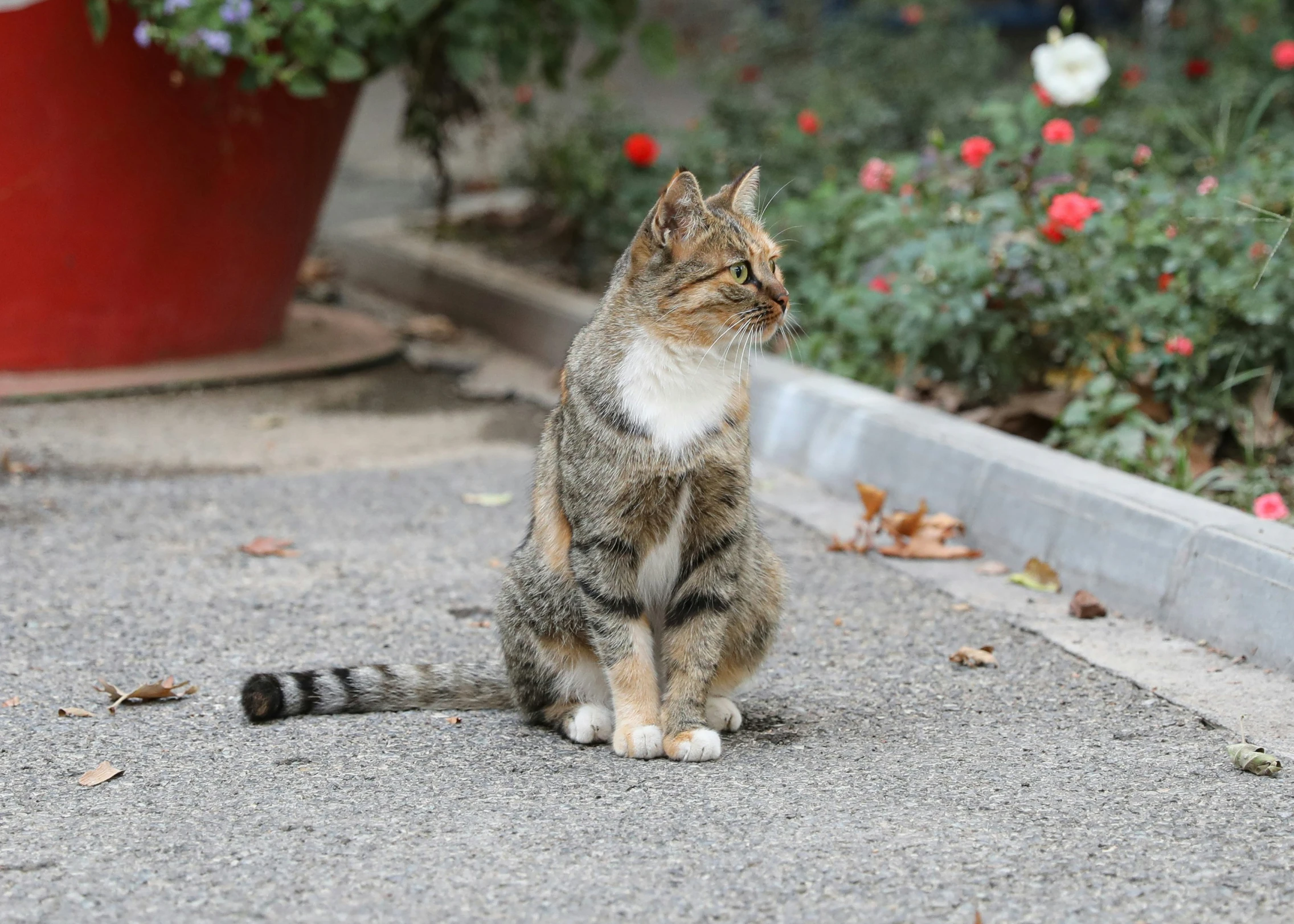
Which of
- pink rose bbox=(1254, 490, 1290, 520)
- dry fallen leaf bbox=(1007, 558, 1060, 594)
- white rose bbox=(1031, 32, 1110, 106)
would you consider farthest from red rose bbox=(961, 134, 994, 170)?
pink rose bbox=(1254, 490, 1290, 520)

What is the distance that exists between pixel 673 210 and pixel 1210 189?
2677 mm

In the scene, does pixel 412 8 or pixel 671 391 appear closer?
pixel 671 391

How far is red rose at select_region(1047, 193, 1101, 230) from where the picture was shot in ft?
16.0

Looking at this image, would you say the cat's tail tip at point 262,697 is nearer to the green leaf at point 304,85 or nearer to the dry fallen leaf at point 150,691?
the dry fallen leaf at point 150,691

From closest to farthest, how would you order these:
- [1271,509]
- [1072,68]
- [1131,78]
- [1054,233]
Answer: [1271,509], [1054,233], [1072,68], [1131,78]

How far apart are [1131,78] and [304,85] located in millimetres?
5151

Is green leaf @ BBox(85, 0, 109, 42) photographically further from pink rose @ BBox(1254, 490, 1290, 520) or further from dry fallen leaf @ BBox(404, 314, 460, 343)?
pink rose @ BBox(1254, 490, 1290, 520)

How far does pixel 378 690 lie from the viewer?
3.38 meters

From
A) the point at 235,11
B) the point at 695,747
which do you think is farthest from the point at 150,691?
the point at 235,11

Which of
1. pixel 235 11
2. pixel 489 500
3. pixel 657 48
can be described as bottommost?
pixel 489 500

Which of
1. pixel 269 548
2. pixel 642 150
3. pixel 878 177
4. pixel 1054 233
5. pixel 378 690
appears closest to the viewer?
pixel 378 690

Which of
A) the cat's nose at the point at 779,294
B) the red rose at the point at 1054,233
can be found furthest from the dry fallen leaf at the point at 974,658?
the red rose at the point at 1054,233

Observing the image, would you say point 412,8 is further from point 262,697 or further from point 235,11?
point 262,697

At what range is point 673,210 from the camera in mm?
3242
